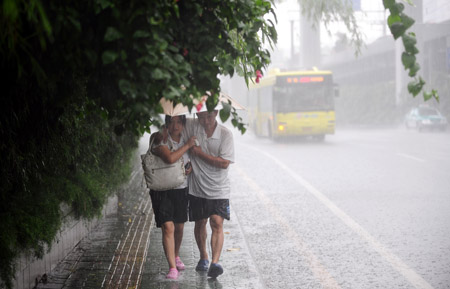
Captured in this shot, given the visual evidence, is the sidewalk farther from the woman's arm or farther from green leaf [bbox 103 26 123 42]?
green leaf [bbox 103 26 123 42]

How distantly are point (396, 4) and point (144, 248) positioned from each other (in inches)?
189

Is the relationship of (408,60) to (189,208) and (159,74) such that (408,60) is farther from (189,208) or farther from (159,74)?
(189,208)

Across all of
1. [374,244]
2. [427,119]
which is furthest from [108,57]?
[427,119]

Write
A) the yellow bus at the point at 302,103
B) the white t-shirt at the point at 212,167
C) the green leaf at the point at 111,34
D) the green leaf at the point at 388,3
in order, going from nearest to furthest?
the green leaf at the point at 111,34, the green leaf at the point at 388,3, the white t-shirt at the point at 212,167, the yellow bus at the point at 302,103

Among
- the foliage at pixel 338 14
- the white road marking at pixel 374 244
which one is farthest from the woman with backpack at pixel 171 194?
the foliage at pixel 338 14

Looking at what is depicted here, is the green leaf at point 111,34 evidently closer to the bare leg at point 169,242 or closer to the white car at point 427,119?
the bare leg at point 169,242

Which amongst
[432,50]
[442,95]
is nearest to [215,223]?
[442,95]

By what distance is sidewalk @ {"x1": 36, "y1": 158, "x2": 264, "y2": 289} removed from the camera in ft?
19.4

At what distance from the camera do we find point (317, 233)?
852 cm

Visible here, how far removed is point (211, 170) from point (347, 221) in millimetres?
3691

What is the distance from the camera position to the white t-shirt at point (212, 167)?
6.17m

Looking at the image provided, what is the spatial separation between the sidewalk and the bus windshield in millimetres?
19456

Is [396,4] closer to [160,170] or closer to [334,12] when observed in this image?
[160,170]

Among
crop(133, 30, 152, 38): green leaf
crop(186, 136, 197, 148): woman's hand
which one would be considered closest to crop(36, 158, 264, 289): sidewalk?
crop(186, 136, 197, 148): woman's hand
